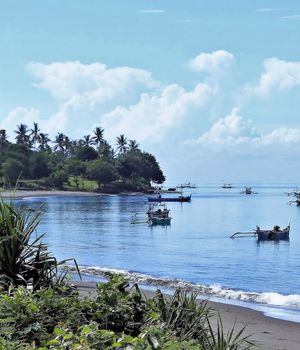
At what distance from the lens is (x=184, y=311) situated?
671 cm

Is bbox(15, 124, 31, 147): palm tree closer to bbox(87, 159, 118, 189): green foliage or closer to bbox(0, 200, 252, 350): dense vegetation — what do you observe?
bbox(87, 159, 118, 189): green foliage

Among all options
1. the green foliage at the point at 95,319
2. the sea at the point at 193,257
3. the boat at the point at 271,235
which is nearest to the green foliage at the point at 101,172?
the sea at the point at 193,257

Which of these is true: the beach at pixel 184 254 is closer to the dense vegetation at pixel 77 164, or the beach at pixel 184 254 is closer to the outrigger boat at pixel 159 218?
the outrigger boat at pixel 159 218

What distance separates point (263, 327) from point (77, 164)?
137552 mm

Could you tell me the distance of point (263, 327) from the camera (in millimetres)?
16141

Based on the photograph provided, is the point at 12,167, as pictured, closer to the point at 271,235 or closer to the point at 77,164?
the point at 77,164

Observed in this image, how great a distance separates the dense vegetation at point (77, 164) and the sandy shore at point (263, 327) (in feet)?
361

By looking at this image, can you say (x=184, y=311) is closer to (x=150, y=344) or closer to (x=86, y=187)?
(x=150, y=344)

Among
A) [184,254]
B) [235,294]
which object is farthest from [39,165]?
[235,294]

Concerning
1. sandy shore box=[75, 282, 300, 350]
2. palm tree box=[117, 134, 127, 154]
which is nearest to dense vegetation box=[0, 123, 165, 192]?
palm tree box=[117, 134, 127, 154]

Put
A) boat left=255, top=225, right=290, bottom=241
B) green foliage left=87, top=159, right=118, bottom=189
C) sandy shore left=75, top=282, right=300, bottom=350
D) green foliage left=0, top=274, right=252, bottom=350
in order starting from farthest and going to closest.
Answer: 1. green foliage left=87, top=159, right=118, bottom=189
2. boat left=255, top=225, right=290, bottom=241
3. sandy shore left=75, top=282, right=300, bottom=350
4. green foliage left=0, top=274, right=252, bottom=350

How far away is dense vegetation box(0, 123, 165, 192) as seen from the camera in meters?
142

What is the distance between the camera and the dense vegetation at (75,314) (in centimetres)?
423

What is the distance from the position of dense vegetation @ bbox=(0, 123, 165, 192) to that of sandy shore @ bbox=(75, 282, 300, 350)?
361ft
